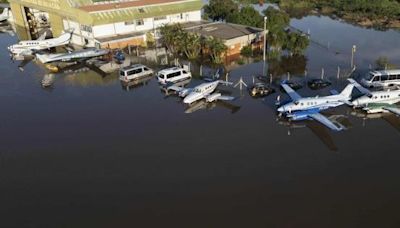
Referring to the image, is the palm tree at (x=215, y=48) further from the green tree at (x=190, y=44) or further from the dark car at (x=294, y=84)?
the dark car at (x=294, y=84)

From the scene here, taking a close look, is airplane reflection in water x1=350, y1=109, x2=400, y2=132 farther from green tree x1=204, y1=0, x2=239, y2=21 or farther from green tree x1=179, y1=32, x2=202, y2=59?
green tree x1=204, y1=0, x2=239, y2=21

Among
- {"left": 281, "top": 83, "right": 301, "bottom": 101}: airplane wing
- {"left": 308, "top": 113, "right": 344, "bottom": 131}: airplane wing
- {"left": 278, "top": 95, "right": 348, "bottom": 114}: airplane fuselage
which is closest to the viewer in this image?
{"left": 308, "top": 113, "right": 344, "bottom": 131}: airplane wing

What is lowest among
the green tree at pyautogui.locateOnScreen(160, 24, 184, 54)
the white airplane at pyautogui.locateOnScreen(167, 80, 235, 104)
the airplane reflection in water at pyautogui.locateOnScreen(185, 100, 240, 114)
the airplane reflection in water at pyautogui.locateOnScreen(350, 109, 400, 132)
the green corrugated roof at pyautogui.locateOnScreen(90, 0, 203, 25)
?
the airplane reflection in water at pyautogui.locateOnScreen(350, 109, 400, 132)

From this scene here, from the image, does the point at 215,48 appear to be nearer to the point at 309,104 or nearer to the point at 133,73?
the point at 133,73

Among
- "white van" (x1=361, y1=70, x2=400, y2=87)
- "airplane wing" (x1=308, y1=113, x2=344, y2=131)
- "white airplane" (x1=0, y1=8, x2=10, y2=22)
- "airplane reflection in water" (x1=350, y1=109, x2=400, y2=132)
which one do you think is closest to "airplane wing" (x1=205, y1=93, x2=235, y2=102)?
"airplane wing" (x1=308, y1=113, x2=344, y2=131)

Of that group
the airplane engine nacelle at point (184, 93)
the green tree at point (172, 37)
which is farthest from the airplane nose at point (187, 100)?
the green tree at point (172, 37)
